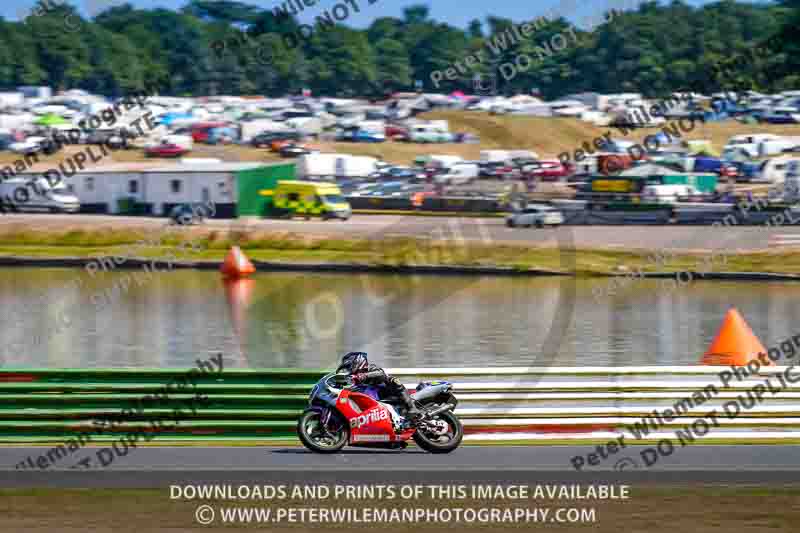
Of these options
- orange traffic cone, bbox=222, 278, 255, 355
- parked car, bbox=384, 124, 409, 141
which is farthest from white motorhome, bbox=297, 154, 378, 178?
orange traffic cone, bbox=222, 278, 255, 355

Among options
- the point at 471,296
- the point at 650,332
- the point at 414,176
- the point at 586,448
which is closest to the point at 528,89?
the point at 414,176

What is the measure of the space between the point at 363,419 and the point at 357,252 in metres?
28.0

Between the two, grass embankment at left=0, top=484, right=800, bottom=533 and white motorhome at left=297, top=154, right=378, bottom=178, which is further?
white motorhome at left=297, top=154, right=378, bottom=178

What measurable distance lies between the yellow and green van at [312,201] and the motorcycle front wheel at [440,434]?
34974mm

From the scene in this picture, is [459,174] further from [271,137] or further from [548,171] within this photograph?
[271,137]

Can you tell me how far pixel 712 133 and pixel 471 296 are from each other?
38.2 metres

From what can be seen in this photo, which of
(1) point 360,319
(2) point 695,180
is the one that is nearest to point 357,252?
(1) point 360,319

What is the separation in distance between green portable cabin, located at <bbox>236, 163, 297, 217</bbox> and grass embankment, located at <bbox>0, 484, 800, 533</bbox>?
37641 mm

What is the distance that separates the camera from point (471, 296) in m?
30.7

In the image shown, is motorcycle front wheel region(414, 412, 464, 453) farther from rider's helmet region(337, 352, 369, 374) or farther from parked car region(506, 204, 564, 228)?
parked car region(506, 204, 564, 228)

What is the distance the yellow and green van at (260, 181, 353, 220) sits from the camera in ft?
151

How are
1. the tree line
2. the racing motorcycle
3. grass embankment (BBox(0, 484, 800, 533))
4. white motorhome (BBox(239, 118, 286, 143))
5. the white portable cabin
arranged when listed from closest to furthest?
1. grass embankment (BBox(0, 484, 800, 533))
2. the racing motorcycle
3. the white portable cabin
4. white motorhome (BBox(239, 118, 286, 143))
5. the tree line

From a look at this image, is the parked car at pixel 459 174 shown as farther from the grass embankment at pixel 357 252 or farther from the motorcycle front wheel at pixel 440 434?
the motorcycle front wheel at pixel 440 434

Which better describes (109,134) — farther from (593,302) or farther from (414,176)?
(593,302)
